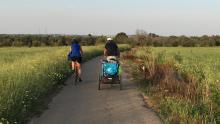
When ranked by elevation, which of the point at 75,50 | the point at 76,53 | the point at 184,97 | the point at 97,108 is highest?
the point at 75,50

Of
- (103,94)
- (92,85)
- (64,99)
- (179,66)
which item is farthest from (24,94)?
(179,66)

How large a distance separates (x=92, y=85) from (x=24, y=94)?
20.9 ft

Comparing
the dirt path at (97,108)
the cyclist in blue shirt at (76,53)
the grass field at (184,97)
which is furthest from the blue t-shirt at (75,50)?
the grass field at (184,97)

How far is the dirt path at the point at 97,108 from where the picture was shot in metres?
10.5

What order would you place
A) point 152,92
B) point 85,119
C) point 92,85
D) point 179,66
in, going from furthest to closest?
point 179,66 < point 92,85 < point 152,92 < point 85,119

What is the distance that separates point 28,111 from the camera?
11195mm

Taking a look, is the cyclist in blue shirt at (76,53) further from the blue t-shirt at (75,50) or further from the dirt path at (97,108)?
the dirt path at (97,108)

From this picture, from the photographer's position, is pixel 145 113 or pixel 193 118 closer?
pixel 193 118

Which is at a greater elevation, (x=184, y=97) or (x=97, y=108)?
(x=184, y=97)

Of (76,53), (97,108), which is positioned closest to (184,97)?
(97,108)

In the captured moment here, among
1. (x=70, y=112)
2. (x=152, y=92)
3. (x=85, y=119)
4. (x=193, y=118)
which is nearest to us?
(x=193, y=118)

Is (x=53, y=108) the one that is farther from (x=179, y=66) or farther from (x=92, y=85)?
(x=179, y=66)

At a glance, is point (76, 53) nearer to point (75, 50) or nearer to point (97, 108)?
point (75, 50)

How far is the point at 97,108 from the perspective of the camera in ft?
39.8
